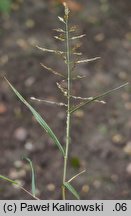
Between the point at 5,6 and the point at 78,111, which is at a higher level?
the point at 5,6

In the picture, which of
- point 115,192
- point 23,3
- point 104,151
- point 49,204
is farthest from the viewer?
point 23,3

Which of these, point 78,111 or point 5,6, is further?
point 5,6

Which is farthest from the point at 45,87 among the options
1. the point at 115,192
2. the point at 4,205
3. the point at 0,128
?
the point at 4,205

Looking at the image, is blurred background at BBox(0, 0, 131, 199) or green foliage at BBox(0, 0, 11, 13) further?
green foliage at BBox(0, 0, 11, 13)

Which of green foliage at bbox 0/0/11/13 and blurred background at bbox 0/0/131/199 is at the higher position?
green foliage at bbox 0/0/11/13

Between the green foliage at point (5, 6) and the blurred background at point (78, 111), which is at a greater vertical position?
the green foliage at point (5, 6)

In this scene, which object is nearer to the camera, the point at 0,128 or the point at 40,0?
the point at 0,128

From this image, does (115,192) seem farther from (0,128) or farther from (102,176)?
(0,128)

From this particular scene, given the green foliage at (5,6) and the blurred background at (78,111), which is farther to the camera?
the green foliage at (5,6)
